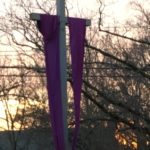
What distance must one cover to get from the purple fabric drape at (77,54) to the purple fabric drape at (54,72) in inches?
15.2

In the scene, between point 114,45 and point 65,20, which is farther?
point 114,45

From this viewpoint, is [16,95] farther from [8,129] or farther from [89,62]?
[89,62]

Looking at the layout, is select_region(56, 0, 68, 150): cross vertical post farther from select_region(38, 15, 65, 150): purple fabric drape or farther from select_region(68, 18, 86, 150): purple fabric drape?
select_region(68, 18, 86, 150): purple fabric drape

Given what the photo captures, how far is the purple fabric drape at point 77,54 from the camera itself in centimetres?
1136

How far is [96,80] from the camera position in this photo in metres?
25.1

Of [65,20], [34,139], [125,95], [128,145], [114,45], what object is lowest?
[34,139]

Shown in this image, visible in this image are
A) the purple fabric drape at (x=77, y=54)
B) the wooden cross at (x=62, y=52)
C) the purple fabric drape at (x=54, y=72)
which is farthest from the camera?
the purple fabric drape at (x=77, y=54)

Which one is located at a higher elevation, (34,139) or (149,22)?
(149,22)

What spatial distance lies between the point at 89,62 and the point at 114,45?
2215 millimetres

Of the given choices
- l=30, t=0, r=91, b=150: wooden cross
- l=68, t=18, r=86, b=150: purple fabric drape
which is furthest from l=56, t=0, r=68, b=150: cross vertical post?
l=68, t=18, r=86, b=150: purple fabric drape

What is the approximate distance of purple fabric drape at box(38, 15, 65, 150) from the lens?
1091 cm

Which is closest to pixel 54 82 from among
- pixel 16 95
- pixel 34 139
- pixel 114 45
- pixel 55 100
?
pixel 55 100

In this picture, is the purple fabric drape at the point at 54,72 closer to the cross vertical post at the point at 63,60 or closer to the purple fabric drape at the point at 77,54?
the cross vertical post at the point at 63,60

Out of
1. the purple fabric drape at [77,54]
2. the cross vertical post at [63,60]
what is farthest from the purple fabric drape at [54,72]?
the purple fabric drape at [77,54]
